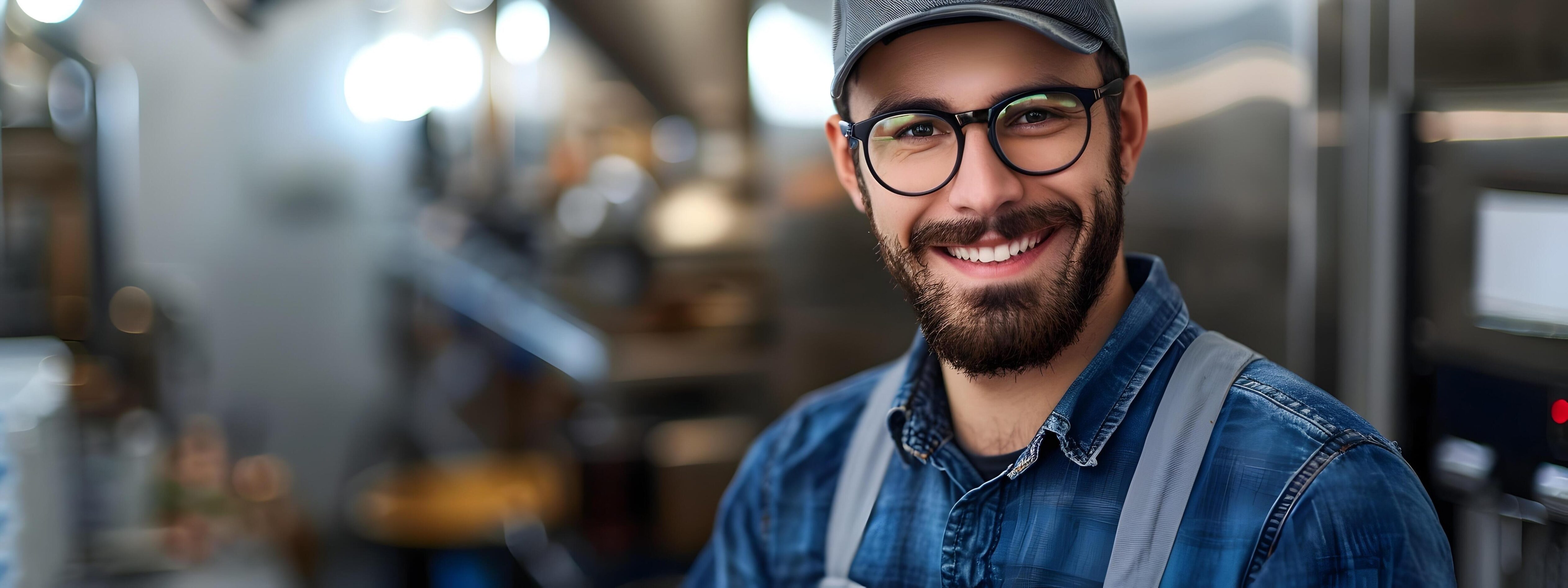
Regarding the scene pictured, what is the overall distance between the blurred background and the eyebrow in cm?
54

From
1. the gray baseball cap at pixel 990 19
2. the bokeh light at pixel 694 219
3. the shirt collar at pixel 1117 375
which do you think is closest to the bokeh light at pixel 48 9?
the bokeh light at pixel 694 219

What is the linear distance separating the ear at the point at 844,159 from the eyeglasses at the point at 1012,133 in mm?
144

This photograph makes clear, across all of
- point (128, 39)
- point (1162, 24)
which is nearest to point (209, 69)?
point (128, 39)

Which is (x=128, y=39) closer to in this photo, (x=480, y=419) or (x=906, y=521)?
(x=480, y=419)

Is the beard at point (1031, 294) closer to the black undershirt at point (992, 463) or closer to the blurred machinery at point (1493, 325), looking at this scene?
the black undershirt at point (992, 463)

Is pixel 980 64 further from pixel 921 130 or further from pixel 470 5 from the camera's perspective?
pixel 470 5

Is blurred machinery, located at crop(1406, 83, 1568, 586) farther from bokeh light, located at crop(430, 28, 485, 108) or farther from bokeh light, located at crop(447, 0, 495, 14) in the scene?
bokeh light, located at crop(430, 28, 485, 108)

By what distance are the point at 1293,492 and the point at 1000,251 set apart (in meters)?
0.30

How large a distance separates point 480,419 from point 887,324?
7.36 feet

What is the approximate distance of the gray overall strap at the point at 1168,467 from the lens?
2.74 ft

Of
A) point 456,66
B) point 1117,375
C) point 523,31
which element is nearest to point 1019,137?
point 1117,375

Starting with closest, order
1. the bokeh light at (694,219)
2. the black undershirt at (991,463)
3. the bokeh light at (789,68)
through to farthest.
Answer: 1. the black undershirt at (991,463)
2. the bokeh light at (789,68)
3. the bokeh light at (694,219)

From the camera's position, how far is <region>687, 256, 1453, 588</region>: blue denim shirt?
784 mm

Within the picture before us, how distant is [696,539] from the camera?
8.49ft
